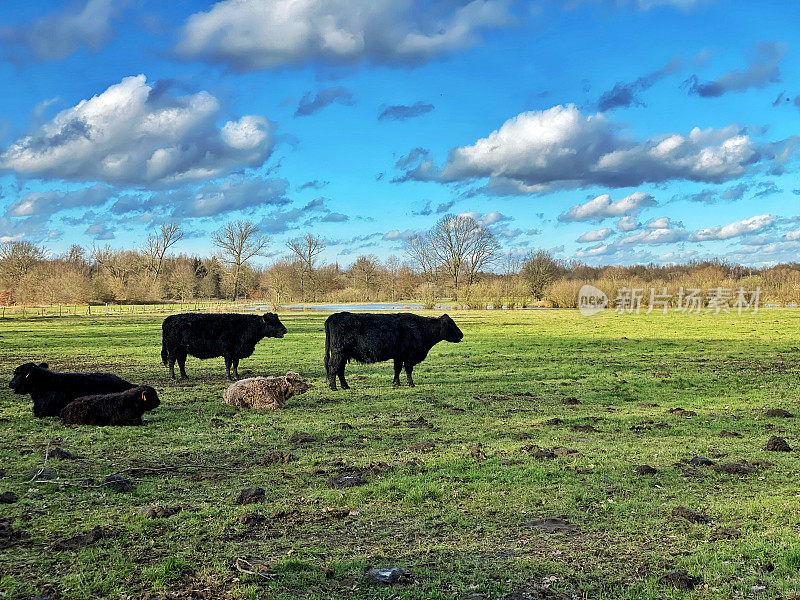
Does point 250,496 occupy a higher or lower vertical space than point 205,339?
lower

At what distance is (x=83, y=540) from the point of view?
18.5 feet

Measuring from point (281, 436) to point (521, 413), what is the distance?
539 cm

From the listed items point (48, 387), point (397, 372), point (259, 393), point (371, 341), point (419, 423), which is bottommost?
point (419, 423)

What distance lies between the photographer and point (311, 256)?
10481 centimetres

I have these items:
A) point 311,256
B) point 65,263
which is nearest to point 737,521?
point 311,256

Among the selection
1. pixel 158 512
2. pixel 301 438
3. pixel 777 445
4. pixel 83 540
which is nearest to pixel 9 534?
pixel 83 540

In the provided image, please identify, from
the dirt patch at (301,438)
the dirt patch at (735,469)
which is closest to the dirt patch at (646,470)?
the dirt patch at (735,469)

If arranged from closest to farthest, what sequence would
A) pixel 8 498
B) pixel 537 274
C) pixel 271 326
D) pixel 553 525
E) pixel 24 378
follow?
pixel 553 525 < pixel 8 498 < pixel 24 378 < pixel 271 326 < pixel 537 274

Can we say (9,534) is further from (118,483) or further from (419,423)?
(419,423)

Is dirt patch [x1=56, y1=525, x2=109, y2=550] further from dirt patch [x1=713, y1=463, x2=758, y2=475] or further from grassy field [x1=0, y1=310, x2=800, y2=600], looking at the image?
dirt patch [x1=713, y1=463, x2=758, y2=475]

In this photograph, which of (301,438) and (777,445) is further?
(301,438)

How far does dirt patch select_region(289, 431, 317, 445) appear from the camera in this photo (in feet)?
33.0

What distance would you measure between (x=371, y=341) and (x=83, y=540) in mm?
10838

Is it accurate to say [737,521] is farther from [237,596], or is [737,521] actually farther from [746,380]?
[746,380]
